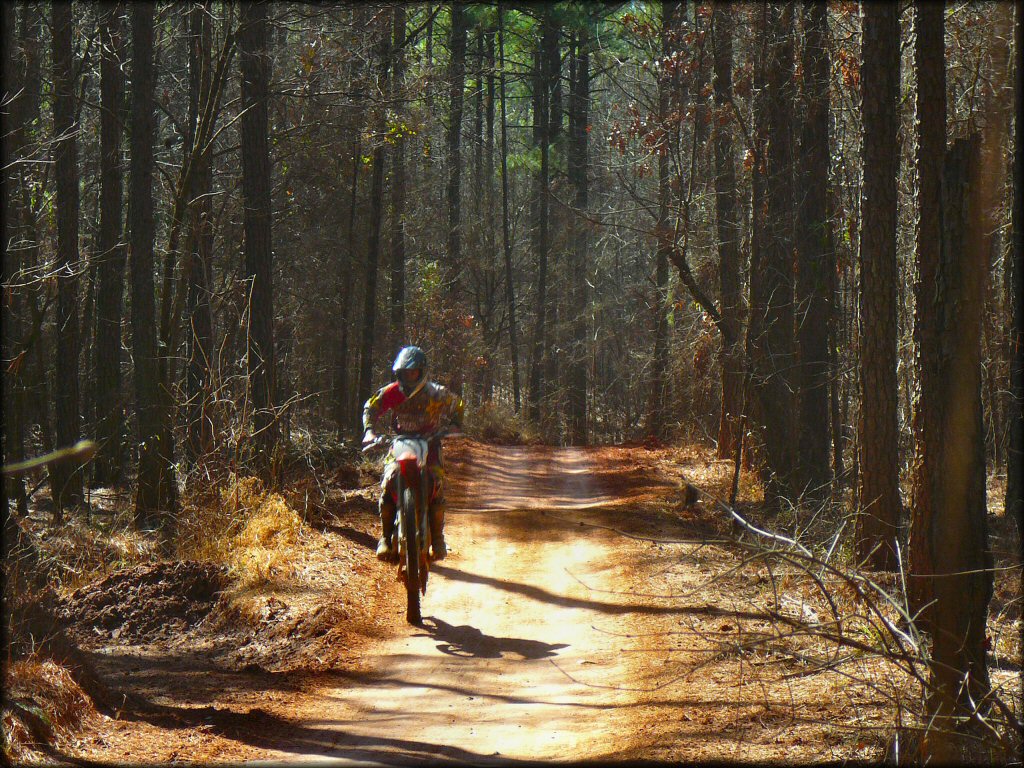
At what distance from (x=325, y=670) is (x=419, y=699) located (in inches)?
42.6

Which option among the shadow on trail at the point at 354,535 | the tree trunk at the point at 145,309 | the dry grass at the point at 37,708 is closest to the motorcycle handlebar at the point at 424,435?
the shadow on trail at the point at 354,535

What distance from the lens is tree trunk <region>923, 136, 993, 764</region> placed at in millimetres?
5492

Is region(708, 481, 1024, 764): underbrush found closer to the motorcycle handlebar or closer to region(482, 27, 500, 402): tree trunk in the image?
A: the motorcycle handlebar

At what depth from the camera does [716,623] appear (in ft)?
27.8

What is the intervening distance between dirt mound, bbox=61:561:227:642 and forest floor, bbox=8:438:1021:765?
0.02m

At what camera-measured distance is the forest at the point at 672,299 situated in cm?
566

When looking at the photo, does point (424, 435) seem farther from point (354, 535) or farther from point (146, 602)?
point (354, 535)

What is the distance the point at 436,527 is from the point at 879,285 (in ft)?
16.8

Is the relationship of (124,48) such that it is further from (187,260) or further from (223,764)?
(223,764)

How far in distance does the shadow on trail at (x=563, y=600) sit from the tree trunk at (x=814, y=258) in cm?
496

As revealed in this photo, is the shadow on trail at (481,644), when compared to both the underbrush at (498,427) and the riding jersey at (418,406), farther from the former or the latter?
the underbrush at (498,427)

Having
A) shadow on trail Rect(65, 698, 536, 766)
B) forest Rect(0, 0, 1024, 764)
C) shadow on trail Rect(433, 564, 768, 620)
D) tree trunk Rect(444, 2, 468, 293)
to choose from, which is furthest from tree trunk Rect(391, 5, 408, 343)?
shadow on trail Rect(65, 698, 536, 766)

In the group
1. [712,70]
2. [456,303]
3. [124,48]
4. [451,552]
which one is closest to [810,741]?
[451,552]

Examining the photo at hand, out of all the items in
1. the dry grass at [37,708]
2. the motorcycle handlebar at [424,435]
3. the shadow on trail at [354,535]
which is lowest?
the shadow on trail at [354,535]
